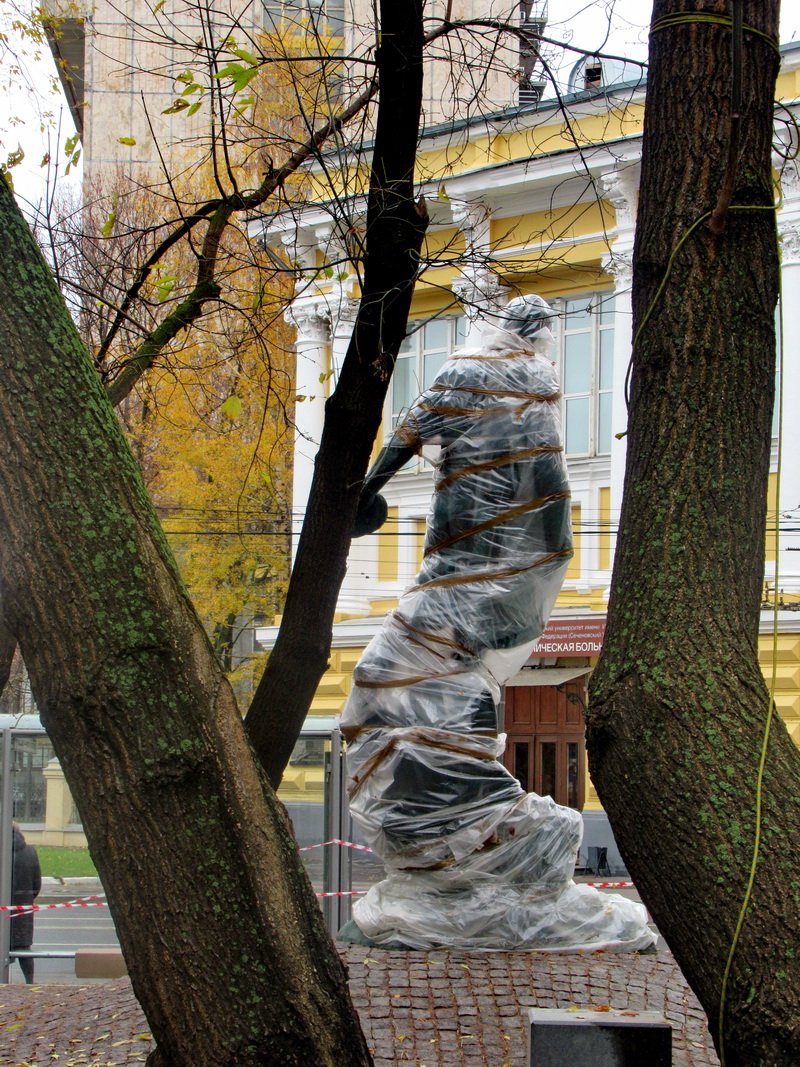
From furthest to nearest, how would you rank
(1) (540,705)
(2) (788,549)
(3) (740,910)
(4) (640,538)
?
1. (1) (540,705)
2. (2) (788,549)
3. (4) (640,538)
4. (3) (740,910)

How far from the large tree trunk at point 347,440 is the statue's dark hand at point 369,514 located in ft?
3.47

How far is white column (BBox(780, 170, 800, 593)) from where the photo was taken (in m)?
19.2

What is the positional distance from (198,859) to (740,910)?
1190 millimetres

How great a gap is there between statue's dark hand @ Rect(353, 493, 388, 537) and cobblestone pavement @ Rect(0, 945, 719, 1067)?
199cm

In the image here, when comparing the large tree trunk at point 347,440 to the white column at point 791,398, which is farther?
the white column at point 791,398

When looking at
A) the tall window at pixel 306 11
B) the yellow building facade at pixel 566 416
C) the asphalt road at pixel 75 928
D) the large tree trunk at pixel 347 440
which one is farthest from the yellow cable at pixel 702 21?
the yellow building facade at pixel 566 416

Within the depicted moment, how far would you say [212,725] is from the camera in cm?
331

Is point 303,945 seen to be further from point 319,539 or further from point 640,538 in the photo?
point 319,539

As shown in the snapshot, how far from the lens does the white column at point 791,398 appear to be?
1917 cm

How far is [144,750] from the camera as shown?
3.19m

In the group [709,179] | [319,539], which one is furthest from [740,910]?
[319,539]

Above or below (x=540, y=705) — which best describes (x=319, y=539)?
above

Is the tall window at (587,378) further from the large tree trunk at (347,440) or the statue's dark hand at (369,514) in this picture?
A: the large tree trunk at (347,440)

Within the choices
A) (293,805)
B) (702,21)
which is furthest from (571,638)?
(702,21)
